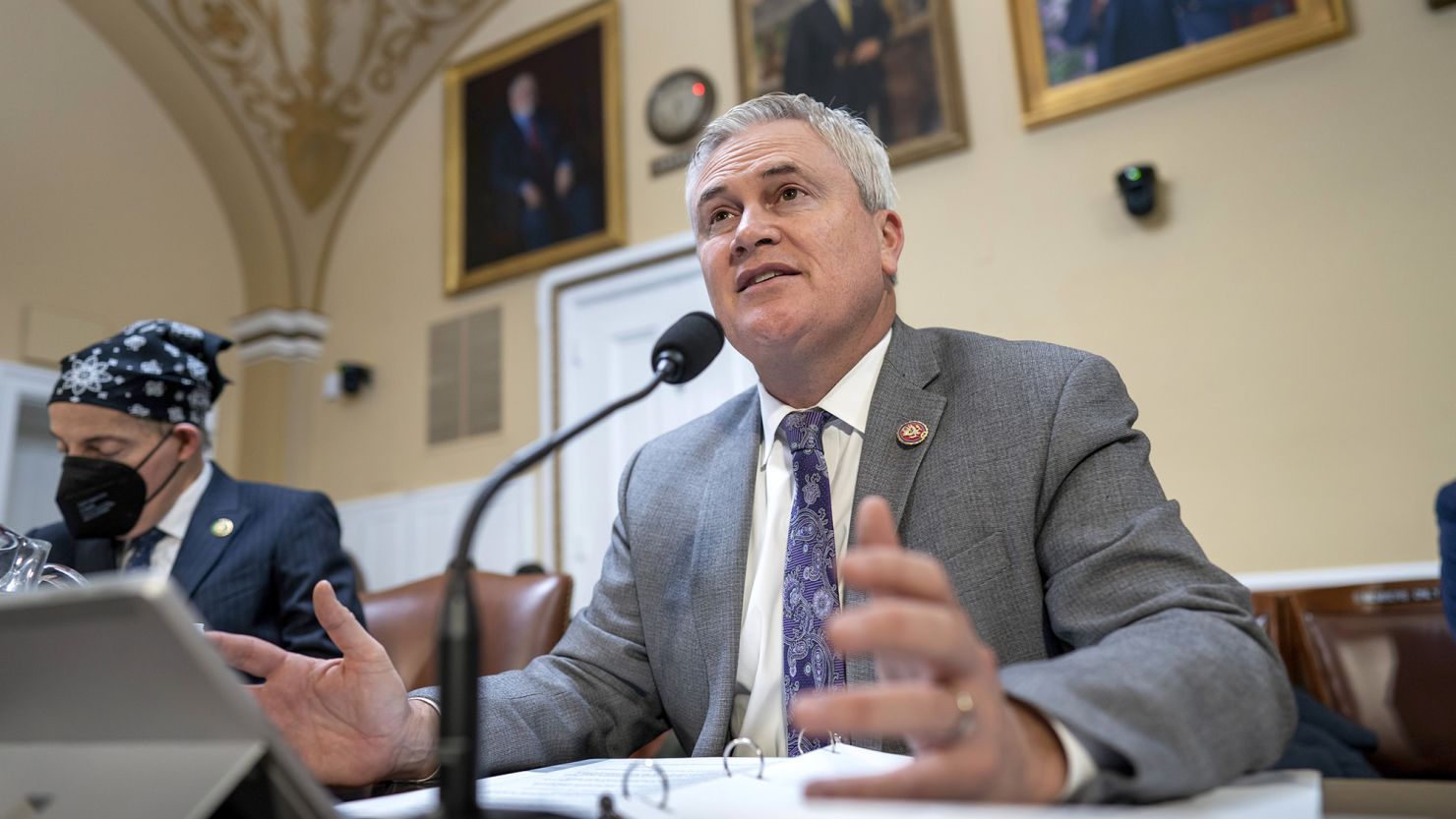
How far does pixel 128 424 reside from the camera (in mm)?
2316

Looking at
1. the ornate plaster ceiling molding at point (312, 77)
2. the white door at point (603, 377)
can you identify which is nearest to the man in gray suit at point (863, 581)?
the white door at point (603, 377)

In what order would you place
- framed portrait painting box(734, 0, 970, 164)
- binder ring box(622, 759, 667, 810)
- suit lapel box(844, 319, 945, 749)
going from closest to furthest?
binder ring box(622, 759, 667, 810), suit lapel box(844, 319, 945, 749), framed portrait painting box(734, 0, 970, 164)

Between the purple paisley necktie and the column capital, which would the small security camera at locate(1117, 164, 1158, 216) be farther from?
the column capital

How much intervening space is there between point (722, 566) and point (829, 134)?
76 cm

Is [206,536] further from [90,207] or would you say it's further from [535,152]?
[90,207]

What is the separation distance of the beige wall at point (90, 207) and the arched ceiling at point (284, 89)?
165 millimetres

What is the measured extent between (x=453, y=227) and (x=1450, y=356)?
488 centimetres

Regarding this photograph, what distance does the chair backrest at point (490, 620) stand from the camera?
2.16 m

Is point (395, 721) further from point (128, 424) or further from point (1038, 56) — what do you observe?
point (1038, 56)

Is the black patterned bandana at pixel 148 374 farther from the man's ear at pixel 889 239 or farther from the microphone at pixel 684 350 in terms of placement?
the man's ear at pixel 889 239

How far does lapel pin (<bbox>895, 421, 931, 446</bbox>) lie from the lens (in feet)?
4.64

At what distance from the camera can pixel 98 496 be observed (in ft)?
7.39

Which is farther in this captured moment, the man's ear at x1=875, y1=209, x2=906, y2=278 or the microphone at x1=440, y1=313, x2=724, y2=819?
the man's ear at x1=875, y1=209, x2=906, y2=278

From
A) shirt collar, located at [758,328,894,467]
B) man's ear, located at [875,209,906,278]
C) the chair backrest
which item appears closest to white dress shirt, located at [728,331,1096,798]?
shirt collar, located at [758,328,894,467]
